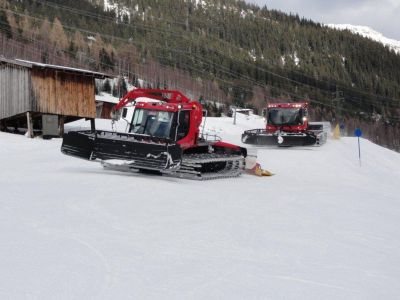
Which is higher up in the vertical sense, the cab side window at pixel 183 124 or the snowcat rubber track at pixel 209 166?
the cab side window at pixel 183 124

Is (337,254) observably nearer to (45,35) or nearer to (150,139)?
(150,139)

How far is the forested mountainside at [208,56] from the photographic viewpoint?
347 ft

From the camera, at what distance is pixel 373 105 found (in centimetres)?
16450

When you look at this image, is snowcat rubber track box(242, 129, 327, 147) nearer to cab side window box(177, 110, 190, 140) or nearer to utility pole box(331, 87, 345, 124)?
cab side window box(177, 110, 190, 140)

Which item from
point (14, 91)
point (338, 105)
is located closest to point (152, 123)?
point (14, 91)

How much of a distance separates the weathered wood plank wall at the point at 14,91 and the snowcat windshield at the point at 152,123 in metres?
15.7

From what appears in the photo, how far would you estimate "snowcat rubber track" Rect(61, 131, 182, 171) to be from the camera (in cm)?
1242

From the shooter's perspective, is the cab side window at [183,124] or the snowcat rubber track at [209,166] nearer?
the snowcat rubber track at [209,166]

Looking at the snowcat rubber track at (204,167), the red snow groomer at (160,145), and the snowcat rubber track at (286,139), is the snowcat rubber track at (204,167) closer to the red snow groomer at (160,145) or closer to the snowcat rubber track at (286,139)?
the red snow groomer at (160,145)

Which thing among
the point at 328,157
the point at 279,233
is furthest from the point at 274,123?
the point at 279,233

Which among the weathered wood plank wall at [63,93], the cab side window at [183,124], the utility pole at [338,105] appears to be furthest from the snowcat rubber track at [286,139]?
the utility pole at [338,105]

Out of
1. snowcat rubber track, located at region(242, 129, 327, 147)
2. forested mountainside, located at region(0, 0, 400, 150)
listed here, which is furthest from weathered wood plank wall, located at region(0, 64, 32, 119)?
forested mountainside, located at region(0, 0, 400, 150)

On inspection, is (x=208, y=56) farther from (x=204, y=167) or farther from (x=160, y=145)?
(x=160, y=145)

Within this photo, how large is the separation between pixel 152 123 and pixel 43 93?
1634cm
